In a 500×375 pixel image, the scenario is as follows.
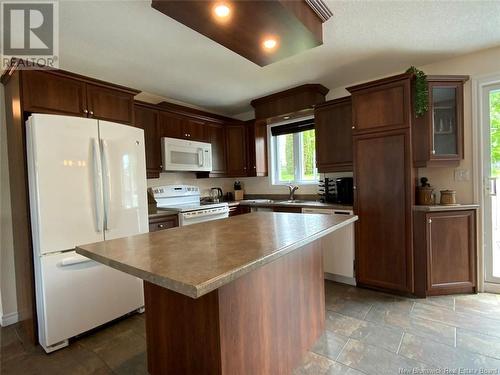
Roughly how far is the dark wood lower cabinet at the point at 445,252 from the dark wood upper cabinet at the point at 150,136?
2957mm

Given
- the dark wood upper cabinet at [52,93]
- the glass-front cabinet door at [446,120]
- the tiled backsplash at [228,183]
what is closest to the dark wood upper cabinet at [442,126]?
the glass-front cabinet door at [446,120]

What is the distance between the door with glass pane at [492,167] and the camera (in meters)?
2.58

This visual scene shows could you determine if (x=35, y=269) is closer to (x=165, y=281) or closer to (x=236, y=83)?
(x=165, y=281)

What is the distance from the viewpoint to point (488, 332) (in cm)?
197

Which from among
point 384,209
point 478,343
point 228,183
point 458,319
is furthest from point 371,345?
point 228,183

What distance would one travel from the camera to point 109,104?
2.42m

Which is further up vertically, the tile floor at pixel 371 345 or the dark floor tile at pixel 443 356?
the dark floor tile at pixel 443 356

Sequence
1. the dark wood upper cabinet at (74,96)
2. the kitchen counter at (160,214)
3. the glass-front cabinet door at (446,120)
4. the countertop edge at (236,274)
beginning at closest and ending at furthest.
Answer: the countertop edge at (236,274)
the dark wood upper cabinet at (74,96)
the glass-front cabinet door at (446,120)
the kitchen counter at (160,214)

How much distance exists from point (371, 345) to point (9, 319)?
3116mm

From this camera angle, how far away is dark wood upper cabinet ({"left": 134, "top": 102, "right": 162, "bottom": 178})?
3.07m

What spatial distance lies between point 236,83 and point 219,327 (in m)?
2.76

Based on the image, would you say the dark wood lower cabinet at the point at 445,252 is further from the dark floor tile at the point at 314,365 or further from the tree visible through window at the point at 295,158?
the tree visible through window at the point at 295,158

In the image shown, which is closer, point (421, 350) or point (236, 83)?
point (421, 350)

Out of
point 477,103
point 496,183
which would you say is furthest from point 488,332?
point 477,103
